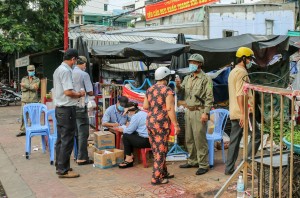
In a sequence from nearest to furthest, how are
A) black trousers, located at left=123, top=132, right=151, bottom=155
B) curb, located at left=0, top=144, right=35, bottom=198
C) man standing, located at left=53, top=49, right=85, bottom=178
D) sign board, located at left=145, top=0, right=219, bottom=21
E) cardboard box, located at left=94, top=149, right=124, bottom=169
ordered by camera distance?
curb, located at left=0, top=144, right=35, bottom=198 → man standing, located at left=53, top=49, right=85, bottom=178 → black trousers, located at left=123, top=132, right=151, bottom=155 → cardboard box, located at left=94, top=149, right=124, bottom=169 → sign board, located at left=145, top=0, right=219, bottom=21

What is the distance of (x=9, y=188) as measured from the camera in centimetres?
561

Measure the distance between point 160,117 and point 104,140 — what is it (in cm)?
182

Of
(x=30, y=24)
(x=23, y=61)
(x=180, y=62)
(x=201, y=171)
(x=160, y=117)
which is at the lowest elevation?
(x=201, y=171)

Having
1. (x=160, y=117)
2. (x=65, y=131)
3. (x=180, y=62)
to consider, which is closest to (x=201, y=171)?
(x=160, y=117)

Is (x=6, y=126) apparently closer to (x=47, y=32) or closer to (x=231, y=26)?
(x=47, y=32)

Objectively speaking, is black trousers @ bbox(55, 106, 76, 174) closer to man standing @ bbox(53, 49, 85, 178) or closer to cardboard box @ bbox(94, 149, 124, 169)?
man standing @ bbox(53, 49, 85, 178)

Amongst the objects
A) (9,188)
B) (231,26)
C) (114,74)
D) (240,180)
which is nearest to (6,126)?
(114,74)

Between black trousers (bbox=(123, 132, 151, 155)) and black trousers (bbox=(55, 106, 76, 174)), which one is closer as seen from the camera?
black trousers (bbox=(55, 106, 76, 174))

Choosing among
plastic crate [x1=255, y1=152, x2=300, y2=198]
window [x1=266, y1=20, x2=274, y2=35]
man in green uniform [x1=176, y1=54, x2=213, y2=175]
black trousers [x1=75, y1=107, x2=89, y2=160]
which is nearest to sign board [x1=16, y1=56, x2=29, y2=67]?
black trousers [x1=75, y1=107, x2=89, y2=160]

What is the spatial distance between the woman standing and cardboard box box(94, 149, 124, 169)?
1274 millimetres

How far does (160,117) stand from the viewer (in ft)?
17.8

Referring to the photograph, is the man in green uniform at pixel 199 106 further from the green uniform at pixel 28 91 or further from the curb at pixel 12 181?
the green uniform at pixel 28 91

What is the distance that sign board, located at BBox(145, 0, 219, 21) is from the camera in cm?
2270

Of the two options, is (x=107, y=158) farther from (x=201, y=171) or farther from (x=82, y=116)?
(x=201, y=171)
